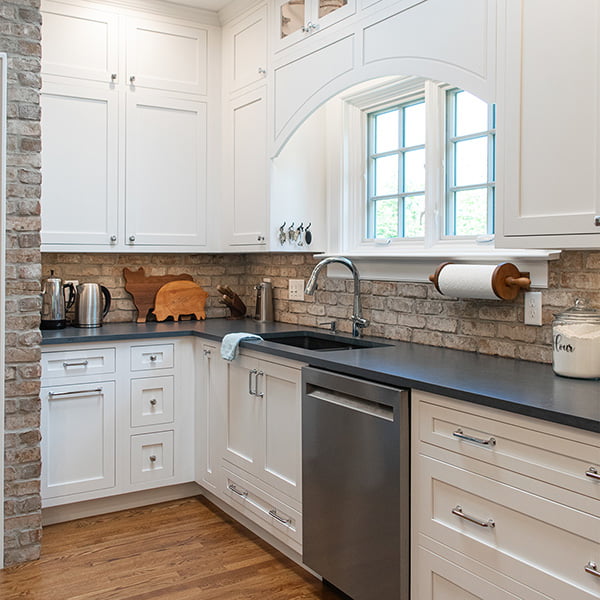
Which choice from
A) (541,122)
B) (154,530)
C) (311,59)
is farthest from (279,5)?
(154,530)

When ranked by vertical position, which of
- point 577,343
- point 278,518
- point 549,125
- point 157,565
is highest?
point 549,125

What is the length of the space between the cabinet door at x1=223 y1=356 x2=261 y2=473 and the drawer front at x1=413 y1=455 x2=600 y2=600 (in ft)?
3.61

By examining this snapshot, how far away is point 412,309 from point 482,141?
2.48 ft

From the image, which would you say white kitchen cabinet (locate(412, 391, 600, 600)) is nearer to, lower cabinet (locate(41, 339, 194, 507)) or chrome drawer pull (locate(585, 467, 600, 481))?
chrome drawer pull (locate(585, 467, 600, 481))

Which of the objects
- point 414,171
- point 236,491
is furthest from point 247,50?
point 236,491

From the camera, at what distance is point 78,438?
130 inches

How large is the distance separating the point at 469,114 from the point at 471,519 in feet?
5.43

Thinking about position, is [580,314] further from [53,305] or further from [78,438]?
[53,305]

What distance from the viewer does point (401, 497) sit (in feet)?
6.88

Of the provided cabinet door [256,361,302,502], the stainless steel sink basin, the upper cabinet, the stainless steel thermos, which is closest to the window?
the stainless steel sink basin

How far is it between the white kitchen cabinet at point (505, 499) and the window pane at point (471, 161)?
113 cm

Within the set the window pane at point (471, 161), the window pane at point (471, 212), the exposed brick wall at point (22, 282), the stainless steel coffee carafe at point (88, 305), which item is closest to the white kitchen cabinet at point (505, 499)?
the window pane at point (471, 212)

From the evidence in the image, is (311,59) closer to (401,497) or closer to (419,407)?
(419,407)

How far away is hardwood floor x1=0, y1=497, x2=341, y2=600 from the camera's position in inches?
103
